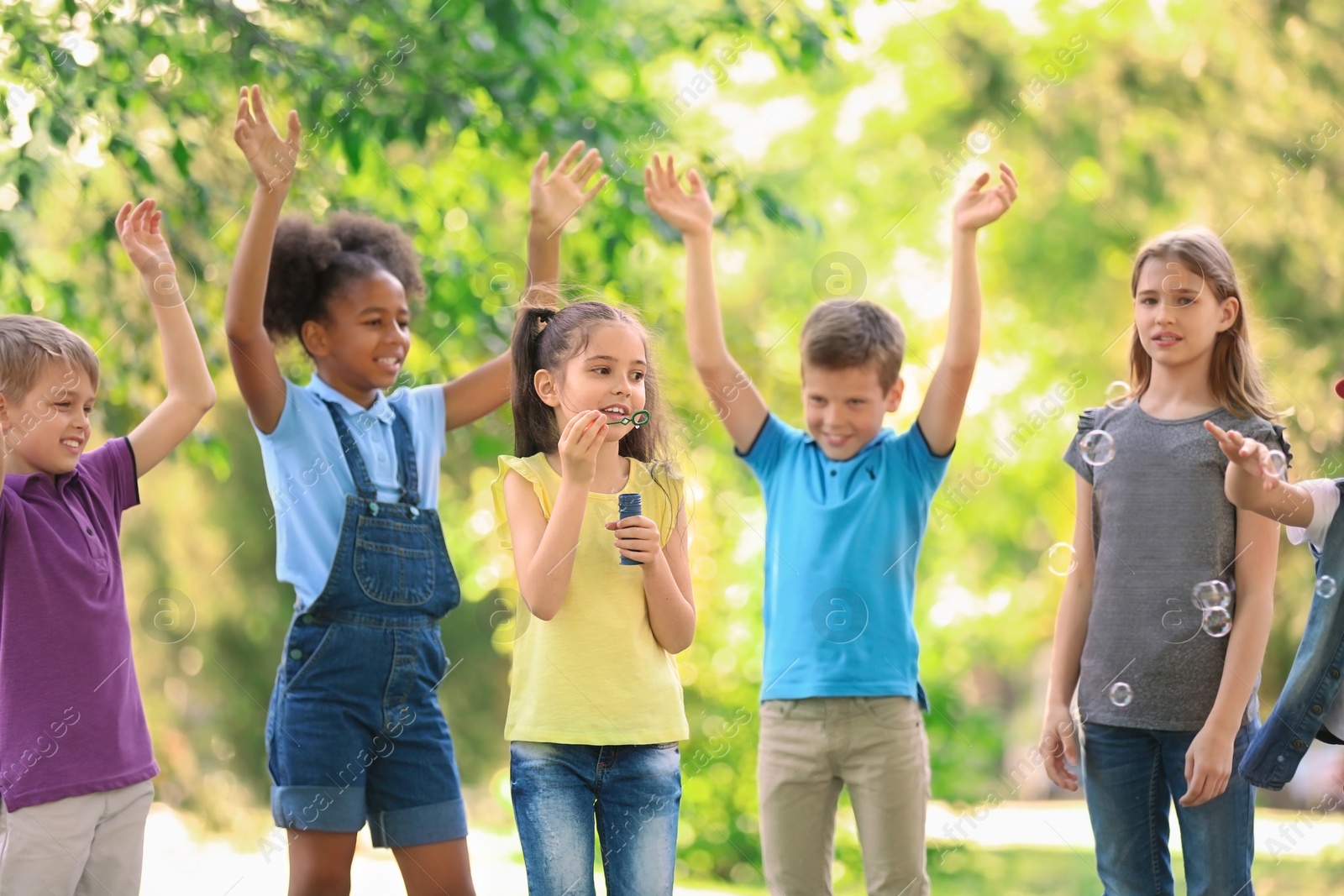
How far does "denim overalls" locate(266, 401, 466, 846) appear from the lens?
275cm

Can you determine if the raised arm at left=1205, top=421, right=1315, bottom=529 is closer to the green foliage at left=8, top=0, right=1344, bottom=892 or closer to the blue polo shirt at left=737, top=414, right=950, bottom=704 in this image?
the blue polo shirt at left=737, top=414, right=950, bottom=704

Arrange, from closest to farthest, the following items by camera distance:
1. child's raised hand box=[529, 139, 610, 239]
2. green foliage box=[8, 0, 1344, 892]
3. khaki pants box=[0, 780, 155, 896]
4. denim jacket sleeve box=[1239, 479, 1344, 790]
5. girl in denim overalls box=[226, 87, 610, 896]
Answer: khaki pants box=[0, 780, 155, 896] → denim jacket sleeve box=[1239, 479, 1344, 790] → girl in denim overalls box=[226, 87, 610, 896] → child's raised hand box=[529, 139, 610, 239] → green foliage box=[8, 0, 1344, 892]

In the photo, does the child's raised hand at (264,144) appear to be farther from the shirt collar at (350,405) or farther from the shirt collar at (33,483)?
the shirt collar at (33,483)

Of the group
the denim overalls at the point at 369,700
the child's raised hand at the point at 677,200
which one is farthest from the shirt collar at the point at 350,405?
the child's raised hand at the point at 677,200

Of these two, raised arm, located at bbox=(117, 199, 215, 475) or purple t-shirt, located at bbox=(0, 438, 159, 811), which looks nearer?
purple t-shirt, located at bbox=(0, 438, 159, 811)

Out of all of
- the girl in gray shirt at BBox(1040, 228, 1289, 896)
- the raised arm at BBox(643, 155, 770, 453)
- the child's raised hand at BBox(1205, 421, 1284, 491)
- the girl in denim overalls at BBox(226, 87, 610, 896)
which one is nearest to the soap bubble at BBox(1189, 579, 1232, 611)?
the girl in gray shirt at BBox(1040, 228, 1289, 896)

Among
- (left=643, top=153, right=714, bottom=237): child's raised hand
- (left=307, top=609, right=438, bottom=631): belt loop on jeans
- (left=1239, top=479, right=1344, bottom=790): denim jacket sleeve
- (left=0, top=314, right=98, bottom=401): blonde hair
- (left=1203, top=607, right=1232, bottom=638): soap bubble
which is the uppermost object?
(left=643, top=153, right=714, bottom=237): child's raised hand

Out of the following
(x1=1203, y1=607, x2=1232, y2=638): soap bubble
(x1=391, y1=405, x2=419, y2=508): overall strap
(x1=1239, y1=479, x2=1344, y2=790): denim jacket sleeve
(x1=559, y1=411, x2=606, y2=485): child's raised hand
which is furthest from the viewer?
(x1=391, y1=405, x2=419, y2=508): overall strap

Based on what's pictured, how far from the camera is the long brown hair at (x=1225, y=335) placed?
9.20 ft

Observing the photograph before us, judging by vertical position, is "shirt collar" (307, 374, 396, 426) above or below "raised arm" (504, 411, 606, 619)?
above

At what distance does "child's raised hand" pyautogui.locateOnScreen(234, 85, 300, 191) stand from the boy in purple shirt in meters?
0.51

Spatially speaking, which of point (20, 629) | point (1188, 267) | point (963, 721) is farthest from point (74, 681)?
point (963, 721)

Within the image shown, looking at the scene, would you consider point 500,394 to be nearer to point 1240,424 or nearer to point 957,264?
point 957,264

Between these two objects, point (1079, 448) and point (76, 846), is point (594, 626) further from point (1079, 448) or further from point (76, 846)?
point (1079, 448)
